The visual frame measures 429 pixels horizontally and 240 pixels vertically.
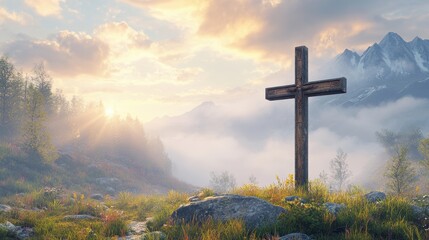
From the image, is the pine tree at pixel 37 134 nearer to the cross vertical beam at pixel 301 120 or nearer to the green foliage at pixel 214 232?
the cross vertical beam at pixel 301 120

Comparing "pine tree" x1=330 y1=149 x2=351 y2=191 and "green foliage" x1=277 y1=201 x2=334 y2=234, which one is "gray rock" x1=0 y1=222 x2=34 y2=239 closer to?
"green foliage" x1=277 y1=201 x2=334 y2=234

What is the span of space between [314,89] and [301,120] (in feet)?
3.66

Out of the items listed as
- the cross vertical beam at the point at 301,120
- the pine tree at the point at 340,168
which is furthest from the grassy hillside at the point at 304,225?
the pine tree at the point at 340,168

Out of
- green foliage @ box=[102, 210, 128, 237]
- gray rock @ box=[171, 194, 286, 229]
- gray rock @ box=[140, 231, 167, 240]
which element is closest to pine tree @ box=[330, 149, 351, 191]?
gray rock @ box=[171, 194, 286, 229]

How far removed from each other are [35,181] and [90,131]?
5654 cm

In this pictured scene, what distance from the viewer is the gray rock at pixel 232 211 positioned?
748 cm

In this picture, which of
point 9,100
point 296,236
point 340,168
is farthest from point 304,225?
point 340,168

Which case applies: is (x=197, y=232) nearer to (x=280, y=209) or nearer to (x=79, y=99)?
(x=280, y=209)

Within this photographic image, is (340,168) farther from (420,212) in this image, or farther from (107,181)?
(420,212)

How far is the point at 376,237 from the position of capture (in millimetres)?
6242

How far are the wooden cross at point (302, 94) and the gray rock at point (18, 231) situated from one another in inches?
304

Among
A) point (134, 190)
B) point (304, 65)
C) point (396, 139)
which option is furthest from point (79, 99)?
point (304, 65)

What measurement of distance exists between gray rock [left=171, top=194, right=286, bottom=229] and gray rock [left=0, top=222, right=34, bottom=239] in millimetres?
3304

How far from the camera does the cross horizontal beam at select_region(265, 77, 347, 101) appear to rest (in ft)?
34.5
